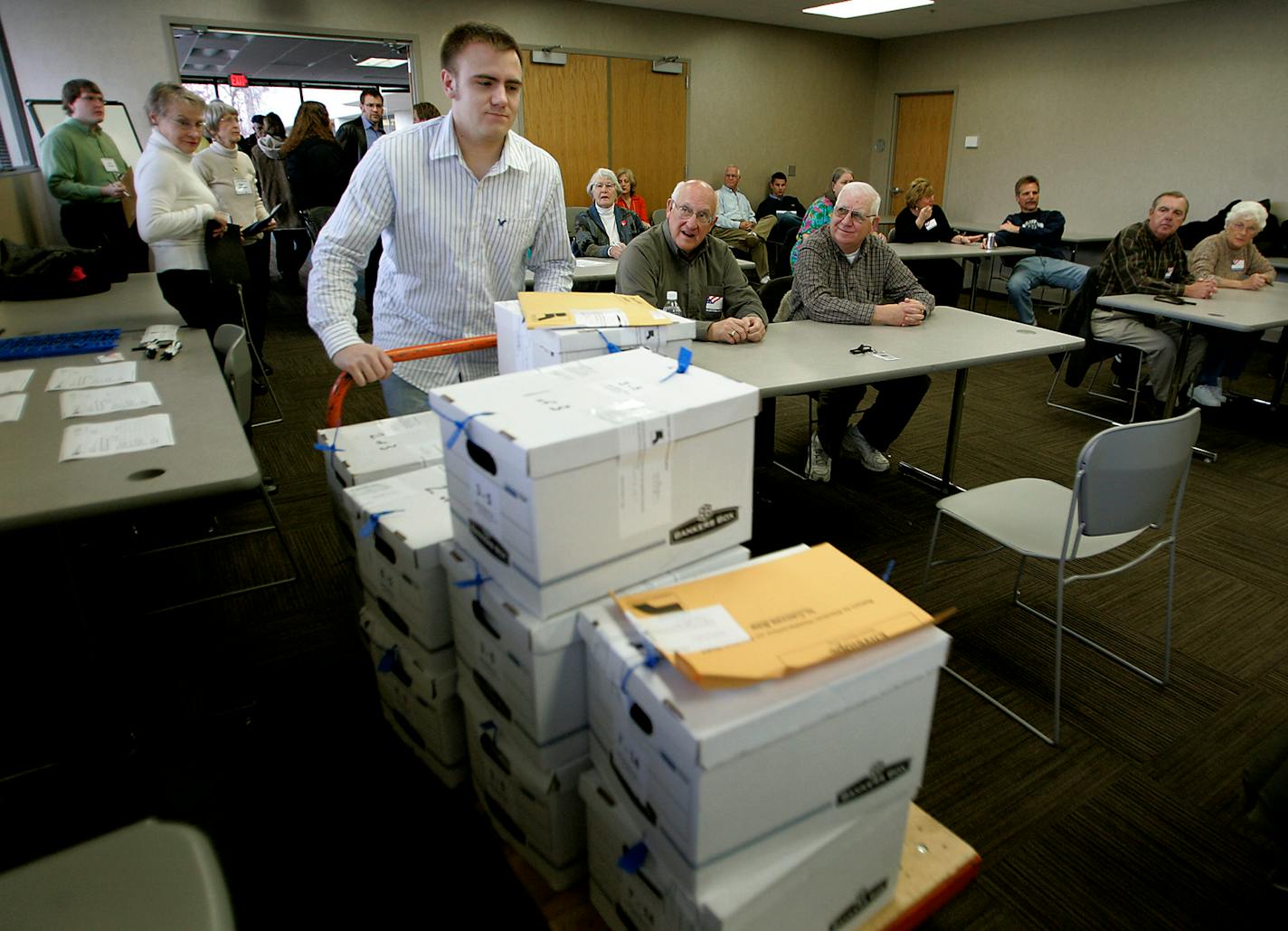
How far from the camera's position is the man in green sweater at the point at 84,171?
426 cm

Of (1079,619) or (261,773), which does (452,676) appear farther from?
(1079,619)

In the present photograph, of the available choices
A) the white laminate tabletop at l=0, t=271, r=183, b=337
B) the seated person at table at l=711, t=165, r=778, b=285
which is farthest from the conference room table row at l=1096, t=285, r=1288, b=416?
the white laminate tabletop at l=0, t=271, r=183, b=337

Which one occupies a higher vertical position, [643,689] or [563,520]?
[563,520]

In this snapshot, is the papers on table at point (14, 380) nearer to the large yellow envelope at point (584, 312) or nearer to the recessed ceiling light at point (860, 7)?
the large yellow envelope at point (584, 312)

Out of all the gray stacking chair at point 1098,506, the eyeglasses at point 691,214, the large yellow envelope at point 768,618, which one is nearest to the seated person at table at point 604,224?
the eyeglasses at point 691,214

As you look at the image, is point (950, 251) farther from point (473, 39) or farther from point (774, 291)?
point (473, 39)

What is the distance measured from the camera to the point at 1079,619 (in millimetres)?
2484

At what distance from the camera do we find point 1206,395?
14.1 ft

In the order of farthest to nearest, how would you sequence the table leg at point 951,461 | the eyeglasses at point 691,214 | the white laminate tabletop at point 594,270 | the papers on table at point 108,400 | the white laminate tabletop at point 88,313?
the white laminate tabletop at point 594,270
the table leg at point 951,461
the white laminate tabletop at point 88,313
the eyeglasses at point 691,214
the papers on table at point 108,400

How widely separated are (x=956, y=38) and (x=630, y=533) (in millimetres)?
9428

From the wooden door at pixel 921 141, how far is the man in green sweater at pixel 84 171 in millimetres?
8068

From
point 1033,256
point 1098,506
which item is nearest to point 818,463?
point 1098,506

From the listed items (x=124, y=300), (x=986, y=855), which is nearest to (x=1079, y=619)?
(x=986, y=855)

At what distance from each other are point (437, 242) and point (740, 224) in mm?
6599
